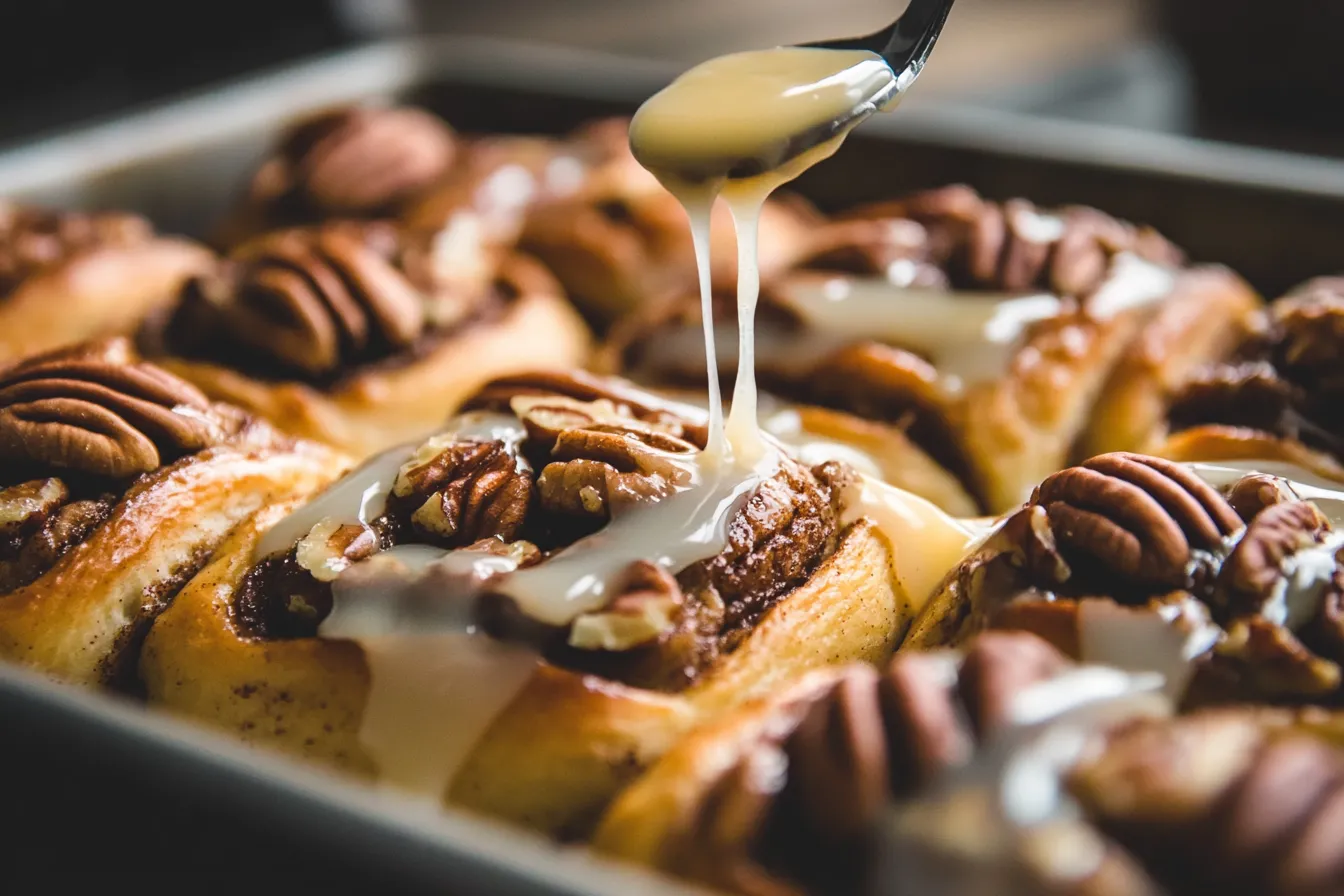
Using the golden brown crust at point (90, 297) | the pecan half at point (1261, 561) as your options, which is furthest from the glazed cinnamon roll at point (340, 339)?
the pecan half at point (1261, 561)

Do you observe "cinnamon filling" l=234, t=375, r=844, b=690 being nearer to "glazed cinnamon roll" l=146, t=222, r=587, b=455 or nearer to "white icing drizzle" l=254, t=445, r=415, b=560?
"white icing drizzle" l=254, t=445, r=415, b=560

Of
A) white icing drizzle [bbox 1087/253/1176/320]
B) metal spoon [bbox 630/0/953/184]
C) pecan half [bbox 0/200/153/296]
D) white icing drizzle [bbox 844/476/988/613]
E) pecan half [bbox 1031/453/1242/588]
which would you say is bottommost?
pecan half [bbox 0/200/153/296]

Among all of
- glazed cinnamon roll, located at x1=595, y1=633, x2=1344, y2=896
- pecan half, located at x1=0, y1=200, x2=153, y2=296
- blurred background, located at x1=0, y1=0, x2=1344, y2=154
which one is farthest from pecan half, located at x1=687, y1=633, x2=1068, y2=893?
blurred background, located at x1=0, y1=0, x2=1344, y2=154

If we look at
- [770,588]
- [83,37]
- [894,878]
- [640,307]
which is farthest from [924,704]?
[83,37]

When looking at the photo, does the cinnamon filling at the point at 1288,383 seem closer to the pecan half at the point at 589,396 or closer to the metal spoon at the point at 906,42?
the metal spoon at the point at 906,42

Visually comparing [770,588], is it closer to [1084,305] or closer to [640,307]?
[1084,305]
